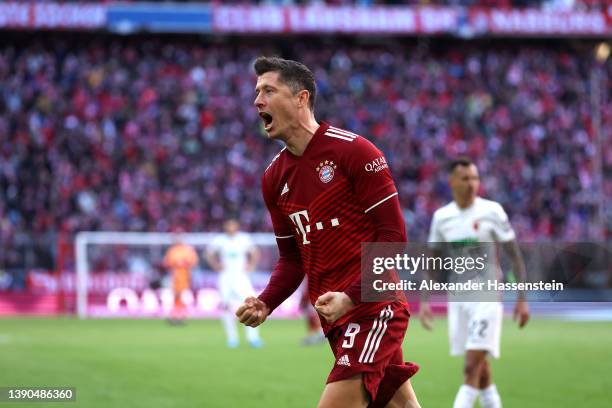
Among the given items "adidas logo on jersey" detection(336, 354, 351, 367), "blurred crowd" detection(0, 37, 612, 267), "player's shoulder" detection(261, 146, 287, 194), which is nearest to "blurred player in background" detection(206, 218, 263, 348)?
"blurred crowd" detection(0, 37, 612, 267)

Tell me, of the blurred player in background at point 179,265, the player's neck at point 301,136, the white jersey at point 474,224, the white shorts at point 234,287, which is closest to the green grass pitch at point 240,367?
the white shorts at point 234,287

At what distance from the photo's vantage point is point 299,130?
5543 mm

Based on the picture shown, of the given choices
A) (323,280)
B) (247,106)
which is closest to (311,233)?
(323,280)

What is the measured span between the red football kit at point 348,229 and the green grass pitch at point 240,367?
5.21 metres

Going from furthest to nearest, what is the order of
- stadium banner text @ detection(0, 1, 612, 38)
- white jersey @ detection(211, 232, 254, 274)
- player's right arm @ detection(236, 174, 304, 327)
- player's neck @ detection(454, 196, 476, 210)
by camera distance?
stadium banner text @ detection(0, 1, 612, 38), white jersey @ detection(211, 232, 254, 274), player's neck @ detection(454, 196, 476, 210), player's right arm @ detection(236, 174, 304, 327)

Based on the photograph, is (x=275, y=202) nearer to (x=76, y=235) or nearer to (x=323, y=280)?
(x=323, y=280)

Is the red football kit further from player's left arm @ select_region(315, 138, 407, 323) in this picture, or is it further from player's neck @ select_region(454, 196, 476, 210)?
player's neck @ select_region(454, 196, 476, 210)

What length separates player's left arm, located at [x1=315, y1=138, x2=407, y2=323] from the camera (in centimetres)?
517

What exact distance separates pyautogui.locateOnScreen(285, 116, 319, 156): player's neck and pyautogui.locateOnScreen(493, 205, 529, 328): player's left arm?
3260 mm

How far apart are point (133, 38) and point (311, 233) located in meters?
35.9

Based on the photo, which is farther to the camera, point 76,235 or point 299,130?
point 76,235

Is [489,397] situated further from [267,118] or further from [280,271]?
[267,118]

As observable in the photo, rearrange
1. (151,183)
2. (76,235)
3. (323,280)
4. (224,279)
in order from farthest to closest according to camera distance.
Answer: (151,183), (76,235), (224,279), (323,280)

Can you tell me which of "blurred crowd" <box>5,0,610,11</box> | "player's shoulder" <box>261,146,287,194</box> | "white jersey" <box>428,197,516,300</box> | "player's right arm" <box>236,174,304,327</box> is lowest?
"player's right arm" <box>236,174,304,327</box>
